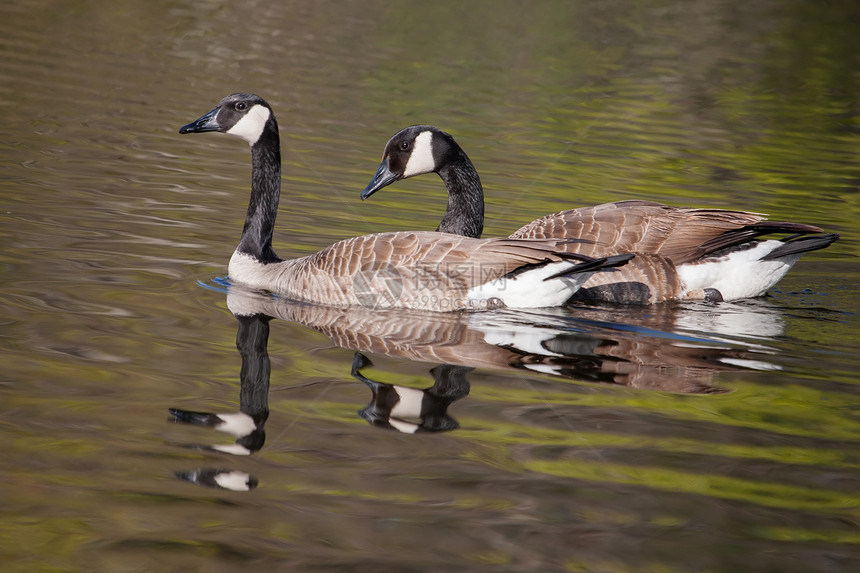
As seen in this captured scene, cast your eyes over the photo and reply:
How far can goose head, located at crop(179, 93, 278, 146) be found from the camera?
893 cm

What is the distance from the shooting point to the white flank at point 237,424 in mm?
5145

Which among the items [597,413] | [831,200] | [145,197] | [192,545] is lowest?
[192,545]

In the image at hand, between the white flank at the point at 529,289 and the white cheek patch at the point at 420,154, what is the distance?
6.49ft

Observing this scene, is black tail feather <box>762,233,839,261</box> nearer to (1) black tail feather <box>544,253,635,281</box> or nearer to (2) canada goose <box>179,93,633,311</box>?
(2) canada goose <box>179,93,633,311</box>

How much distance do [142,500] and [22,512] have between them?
18.6 inches

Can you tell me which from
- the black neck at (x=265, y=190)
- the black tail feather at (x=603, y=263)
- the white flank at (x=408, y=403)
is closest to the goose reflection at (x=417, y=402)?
the white flank at (x=408, y=403)

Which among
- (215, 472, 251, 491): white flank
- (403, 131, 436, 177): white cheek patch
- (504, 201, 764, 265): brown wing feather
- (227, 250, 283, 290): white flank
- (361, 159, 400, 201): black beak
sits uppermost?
(403, 131, 436, 177): white cheek patch

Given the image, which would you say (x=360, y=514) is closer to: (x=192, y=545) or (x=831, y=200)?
(x=192, y=545)

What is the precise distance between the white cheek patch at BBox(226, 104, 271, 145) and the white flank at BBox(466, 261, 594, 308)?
2.72 metres

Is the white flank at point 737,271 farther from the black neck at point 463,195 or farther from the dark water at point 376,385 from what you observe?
the black neck at point 463,195

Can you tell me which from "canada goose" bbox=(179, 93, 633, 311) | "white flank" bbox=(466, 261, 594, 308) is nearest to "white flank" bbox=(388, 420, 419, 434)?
"canada goose" bbox=(179, 93, 633, 311)

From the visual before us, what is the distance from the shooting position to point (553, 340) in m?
7.12

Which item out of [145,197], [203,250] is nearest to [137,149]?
[145,197]

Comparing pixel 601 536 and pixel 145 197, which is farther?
pixel 145 197
